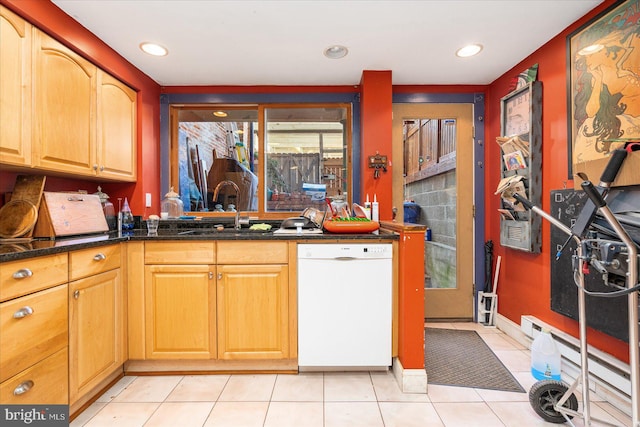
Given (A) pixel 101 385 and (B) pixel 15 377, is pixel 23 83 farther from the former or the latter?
(A) pixel 101 385

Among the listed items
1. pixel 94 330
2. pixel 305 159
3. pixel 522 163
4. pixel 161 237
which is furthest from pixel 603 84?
pixel 94 330

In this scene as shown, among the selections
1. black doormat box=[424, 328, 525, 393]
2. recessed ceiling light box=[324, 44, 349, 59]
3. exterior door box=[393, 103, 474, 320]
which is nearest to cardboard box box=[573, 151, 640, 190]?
black doormat box=[424, 328, 525, 393]

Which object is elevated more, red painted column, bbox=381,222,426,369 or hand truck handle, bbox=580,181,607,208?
hand truck handle, bbox=580,181,607,208

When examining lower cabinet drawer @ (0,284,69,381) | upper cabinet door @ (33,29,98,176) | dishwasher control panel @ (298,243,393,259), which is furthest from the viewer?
dishwasher control panel @ (298,243,393,259)

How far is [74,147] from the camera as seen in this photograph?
1955mm

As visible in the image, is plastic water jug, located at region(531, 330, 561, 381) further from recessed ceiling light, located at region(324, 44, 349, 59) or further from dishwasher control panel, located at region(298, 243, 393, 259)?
recessed ceiling light, located at region(324, 44, 349, 59)

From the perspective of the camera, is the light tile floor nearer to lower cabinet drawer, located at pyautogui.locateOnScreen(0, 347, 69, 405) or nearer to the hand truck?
lower cabinet drawer, located at pyautogui.locateOnScreen(0, 347, 69, 405)

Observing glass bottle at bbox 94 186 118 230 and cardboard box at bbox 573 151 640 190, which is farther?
glass bottle at bbox 94 186 118 230

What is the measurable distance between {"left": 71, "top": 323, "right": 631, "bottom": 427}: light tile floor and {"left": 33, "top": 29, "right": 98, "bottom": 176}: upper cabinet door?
4.72 ft

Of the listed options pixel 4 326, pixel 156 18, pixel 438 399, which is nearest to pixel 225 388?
pixel 4 326

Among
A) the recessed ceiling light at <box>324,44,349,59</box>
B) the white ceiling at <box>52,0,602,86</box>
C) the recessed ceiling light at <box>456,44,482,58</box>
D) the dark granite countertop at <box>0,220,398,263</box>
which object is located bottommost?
the dark granite countertop at <box>0,220,398,263</box>

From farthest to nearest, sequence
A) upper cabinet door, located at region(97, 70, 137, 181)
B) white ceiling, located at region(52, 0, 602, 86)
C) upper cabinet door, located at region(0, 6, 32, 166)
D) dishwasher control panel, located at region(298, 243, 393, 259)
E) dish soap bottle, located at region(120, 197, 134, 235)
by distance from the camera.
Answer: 1. dish soap bottle, located at region(120, 197, 134, 235)
2. upper cabinet door, located at region(97, 70, 137, 181)
3. dishwasher control panel, located at region(298, 243, 393, 259)
4. white ceiling, located at region(52, 0, 602, 86)
5. upper cabinet door, located at region(0, 6, 32, 166)

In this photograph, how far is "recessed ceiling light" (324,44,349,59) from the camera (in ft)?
7.41

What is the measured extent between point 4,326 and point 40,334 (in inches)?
7.2
